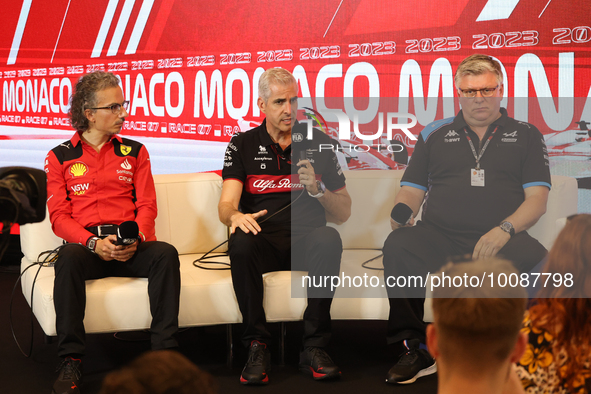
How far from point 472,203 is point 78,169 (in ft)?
5.95

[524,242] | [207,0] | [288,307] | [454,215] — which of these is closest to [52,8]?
[207,0]

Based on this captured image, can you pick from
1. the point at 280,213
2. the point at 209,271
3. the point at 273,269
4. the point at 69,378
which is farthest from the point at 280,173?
the point at 69,378

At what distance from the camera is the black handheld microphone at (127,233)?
2.29 m

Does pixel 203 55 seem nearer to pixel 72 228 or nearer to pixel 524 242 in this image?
pixel 72 228

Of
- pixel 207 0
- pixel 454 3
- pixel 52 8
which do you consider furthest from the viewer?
pixel 52 8

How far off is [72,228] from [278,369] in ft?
3.67

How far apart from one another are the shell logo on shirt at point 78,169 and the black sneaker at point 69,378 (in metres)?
0.84

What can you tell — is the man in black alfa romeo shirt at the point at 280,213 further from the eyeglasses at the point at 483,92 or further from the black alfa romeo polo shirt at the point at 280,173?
the eyeglasses at the point at 483,92

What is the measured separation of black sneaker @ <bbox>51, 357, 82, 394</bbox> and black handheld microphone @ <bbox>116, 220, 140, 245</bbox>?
50 centimetres

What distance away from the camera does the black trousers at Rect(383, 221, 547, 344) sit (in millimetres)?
2342

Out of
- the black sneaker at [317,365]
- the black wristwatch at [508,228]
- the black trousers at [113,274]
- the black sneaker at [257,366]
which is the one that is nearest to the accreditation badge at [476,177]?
the black wristwatch at [508,228]

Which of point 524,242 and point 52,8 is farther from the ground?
point 52,8

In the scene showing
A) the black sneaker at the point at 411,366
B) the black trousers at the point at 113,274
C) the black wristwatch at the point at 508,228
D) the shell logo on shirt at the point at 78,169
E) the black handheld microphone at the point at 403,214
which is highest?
the shell logo on shirt at the point at 78,169

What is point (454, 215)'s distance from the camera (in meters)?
2.47
